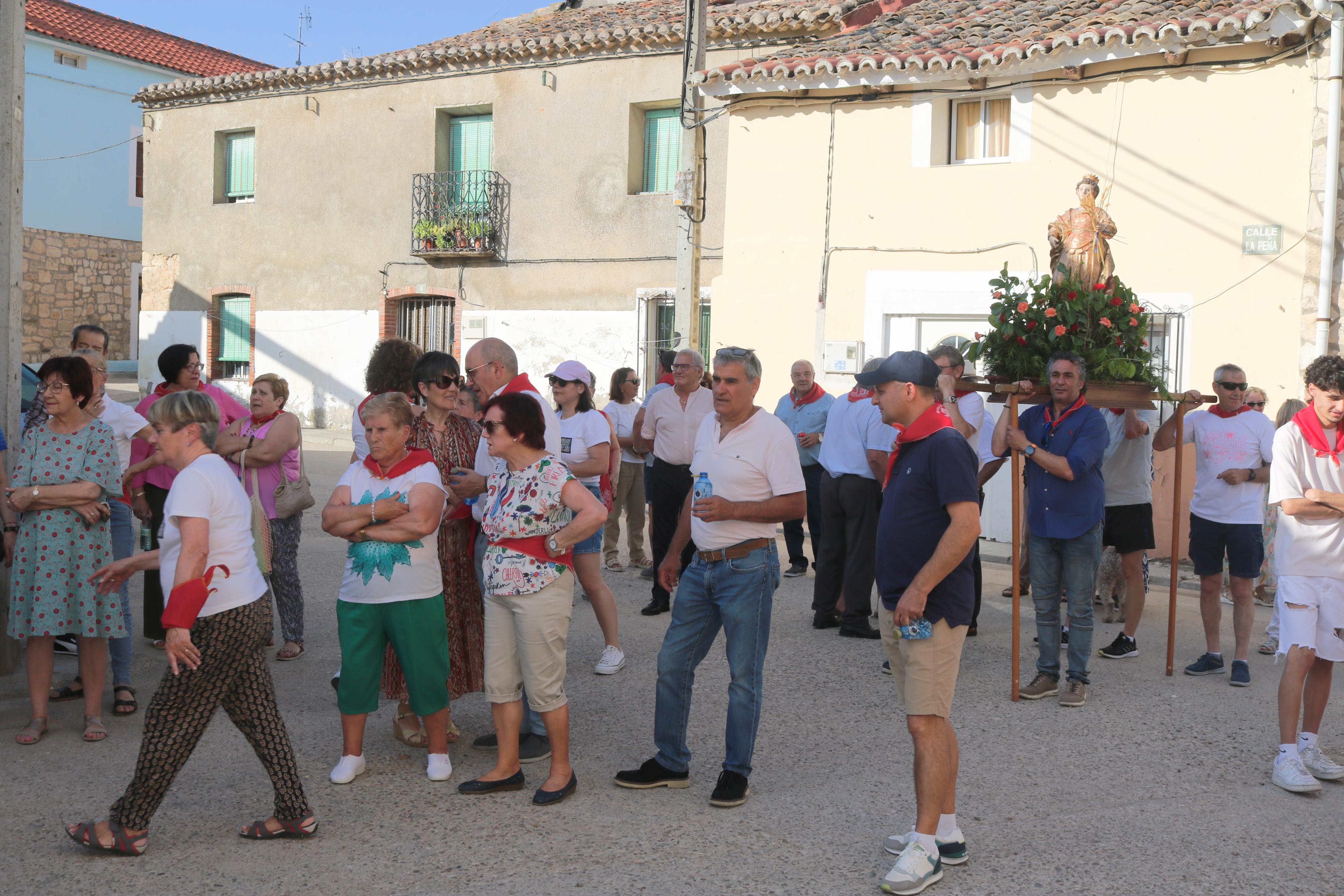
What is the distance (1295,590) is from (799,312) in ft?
26.5

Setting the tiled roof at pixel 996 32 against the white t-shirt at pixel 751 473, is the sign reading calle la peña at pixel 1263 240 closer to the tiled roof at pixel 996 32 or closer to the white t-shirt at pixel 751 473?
the tiled roof at pixel 996 32

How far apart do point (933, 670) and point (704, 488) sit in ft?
3.97

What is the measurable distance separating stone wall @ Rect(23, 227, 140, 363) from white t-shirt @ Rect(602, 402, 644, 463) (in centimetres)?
2079

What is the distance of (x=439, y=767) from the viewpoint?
15.5 feet

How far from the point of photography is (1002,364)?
21.4ft

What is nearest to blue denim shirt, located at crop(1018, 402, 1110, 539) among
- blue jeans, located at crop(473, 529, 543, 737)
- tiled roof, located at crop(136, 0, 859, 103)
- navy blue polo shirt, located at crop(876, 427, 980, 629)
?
navy blue polo shirt, located at crop(876, 427, 980, 629)

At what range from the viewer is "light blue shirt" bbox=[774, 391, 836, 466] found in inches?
360

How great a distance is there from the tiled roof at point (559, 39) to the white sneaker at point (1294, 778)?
13.3 m

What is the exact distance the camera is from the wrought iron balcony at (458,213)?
19.1 m

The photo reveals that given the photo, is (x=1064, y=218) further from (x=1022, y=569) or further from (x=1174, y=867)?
(x=1174, y=867)

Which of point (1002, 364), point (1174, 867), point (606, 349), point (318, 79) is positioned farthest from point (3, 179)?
point (318, 79)

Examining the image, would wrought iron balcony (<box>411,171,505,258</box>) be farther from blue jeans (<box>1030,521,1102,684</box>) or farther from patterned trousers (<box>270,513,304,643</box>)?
blue jeans (<box>1030,521,1102,684</box>)

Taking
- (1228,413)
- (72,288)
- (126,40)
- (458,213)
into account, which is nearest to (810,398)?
(1228,413)

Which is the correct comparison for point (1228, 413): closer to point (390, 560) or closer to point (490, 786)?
point (490, 786)
